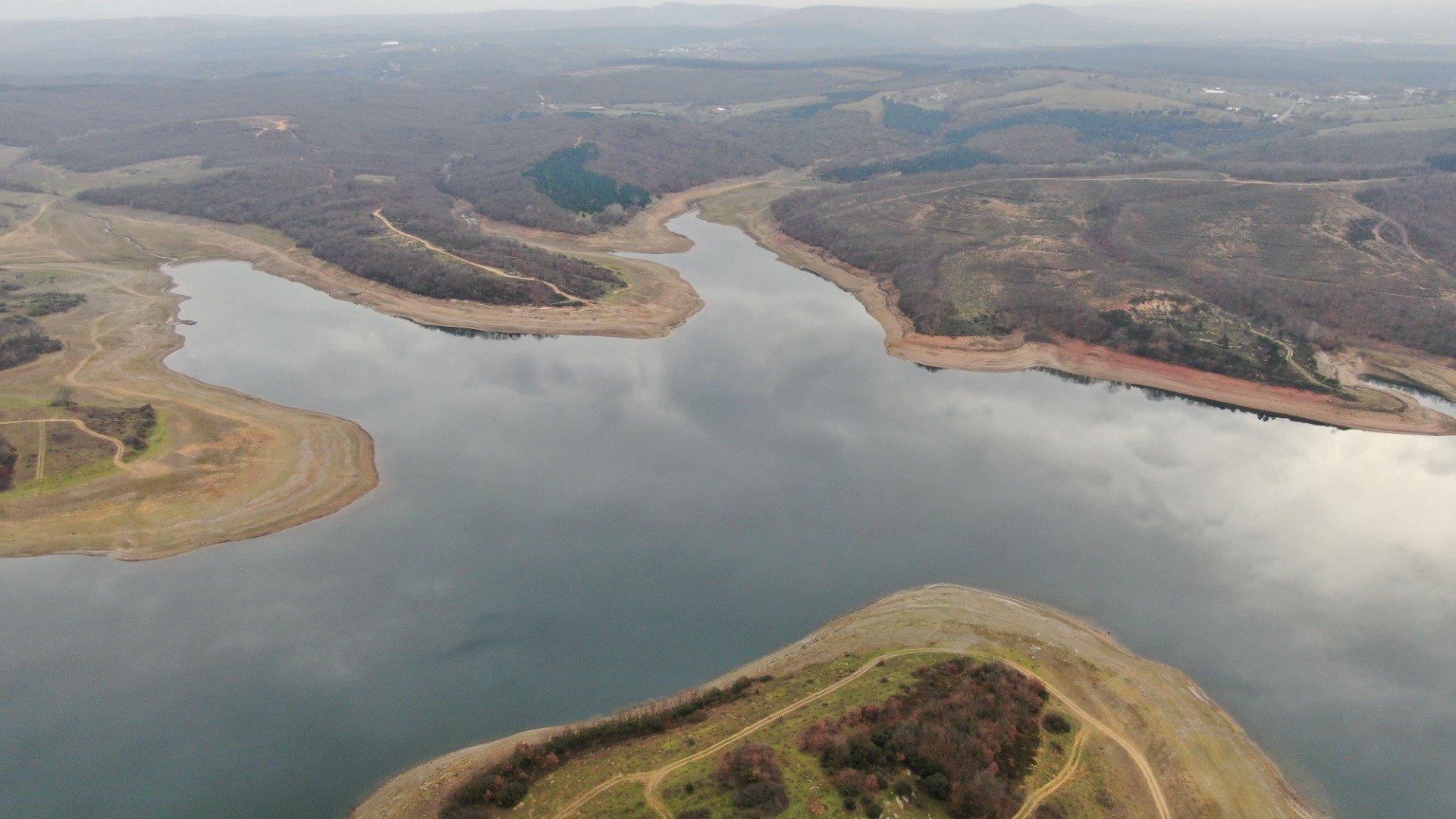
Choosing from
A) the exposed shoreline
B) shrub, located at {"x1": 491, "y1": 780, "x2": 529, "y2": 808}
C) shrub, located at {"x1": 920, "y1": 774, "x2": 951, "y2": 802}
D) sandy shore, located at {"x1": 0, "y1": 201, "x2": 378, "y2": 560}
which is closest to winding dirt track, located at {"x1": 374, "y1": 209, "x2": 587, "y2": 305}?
sandy shore, located at {"x1": 0, "y1": 201, "x2": 378, "y2": 560}

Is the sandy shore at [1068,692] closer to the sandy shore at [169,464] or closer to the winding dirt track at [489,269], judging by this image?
the sandy shore at [169,464]

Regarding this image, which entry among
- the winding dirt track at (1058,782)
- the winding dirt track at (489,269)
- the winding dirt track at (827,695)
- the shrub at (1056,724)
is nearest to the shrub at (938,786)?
the winding dirt track at (1058,782)

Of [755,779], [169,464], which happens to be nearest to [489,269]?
[169,464]

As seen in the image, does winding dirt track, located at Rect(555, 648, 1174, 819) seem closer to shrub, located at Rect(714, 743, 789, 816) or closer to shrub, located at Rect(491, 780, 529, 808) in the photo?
shrub, located at Rect(714, 743, 789, 816)

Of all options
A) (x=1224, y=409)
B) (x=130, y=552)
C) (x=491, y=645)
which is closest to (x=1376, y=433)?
(x=1224, y=409)

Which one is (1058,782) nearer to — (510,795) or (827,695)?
(827,695)

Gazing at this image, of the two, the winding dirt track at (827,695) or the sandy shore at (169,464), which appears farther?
the sandy shore at (169,464)
